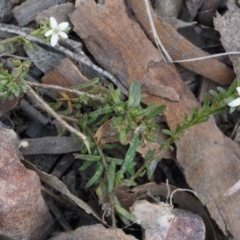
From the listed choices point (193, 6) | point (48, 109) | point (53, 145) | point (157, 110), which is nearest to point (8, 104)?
point (48, 109)

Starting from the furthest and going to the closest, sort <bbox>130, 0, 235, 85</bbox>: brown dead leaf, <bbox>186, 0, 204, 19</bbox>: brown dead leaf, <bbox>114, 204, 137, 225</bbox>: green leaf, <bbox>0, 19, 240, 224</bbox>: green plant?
<bbox>186, 0, 204, 19</bbox>: brown dead leaf < <bbox>130, 0, 235, 85</bbox>: brown dead leaf < <bbox>114, 204, 137, 225</bbox>: green leaf < <bbox>0, 19, 240, 224</bbox>: green plant

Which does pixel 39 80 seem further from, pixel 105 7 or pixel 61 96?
pixel 105 7

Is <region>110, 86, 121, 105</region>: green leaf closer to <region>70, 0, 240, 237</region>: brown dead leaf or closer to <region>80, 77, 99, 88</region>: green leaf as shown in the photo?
<region>80, 77, 99, 88</region>: green leaf

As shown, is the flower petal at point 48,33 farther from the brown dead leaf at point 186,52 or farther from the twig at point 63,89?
the brown dead leaf at point 186,52

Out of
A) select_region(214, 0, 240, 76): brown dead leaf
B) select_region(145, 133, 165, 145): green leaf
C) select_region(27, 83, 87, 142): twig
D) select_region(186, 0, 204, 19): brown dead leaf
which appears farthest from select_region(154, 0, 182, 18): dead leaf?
select_region(27, 83, 87, 142): twig

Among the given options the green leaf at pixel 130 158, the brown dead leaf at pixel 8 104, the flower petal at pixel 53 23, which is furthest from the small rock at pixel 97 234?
the flower petal at pixel 53 23

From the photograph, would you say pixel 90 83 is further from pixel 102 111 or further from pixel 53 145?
pixel 53 145
